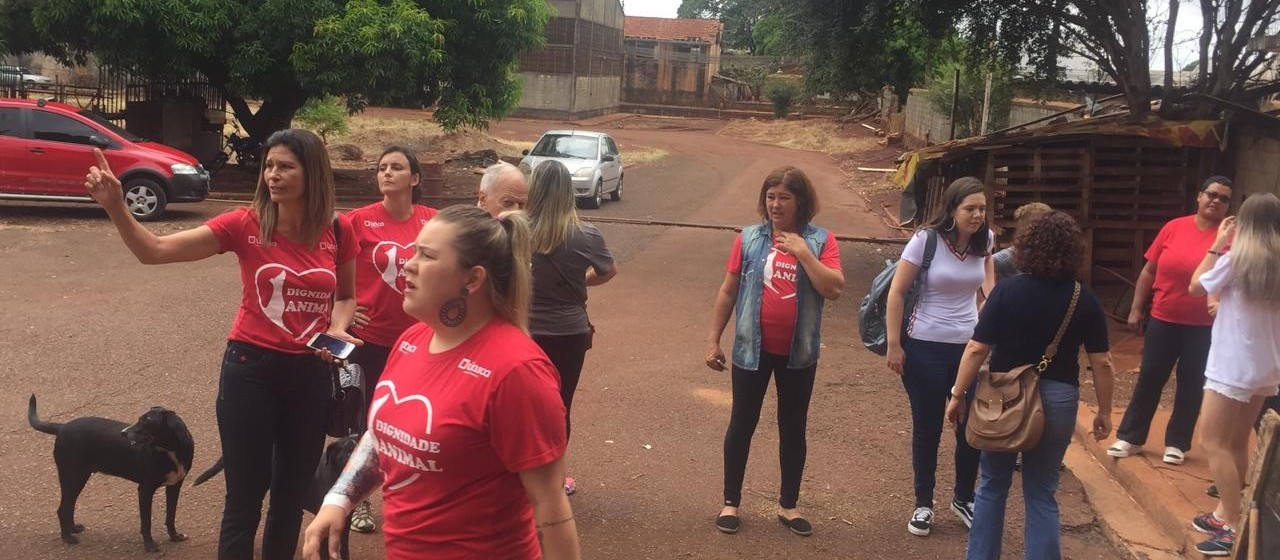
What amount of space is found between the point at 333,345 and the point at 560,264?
1.51 meters

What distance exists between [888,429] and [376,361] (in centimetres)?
378

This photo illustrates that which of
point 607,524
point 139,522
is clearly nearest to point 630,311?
point 607,524

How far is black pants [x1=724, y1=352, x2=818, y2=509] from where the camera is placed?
16.5ft

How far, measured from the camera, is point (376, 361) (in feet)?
15.5

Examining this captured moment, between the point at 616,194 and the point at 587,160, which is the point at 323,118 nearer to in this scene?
the point at 616,194

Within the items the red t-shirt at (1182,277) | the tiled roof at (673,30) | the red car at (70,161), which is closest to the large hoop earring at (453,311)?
the red t-shirt at (1182,277)

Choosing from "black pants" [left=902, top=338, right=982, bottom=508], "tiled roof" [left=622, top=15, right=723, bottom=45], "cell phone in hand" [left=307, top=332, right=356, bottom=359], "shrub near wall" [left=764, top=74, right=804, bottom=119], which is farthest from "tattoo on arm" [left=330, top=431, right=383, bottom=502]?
"tiled roof" [left=622, top=15, right=723, bottom=45]

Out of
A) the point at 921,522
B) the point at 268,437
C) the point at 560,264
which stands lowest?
the point at 921,522

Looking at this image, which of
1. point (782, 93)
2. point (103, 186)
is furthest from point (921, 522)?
point (782, 93)

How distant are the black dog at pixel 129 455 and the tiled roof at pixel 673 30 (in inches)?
2329

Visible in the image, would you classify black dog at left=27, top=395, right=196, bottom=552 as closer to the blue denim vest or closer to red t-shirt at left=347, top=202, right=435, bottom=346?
red t-shirt at left=347, top=202, right=435, bottom=346

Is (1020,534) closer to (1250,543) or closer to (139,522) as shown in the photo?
(1250,543)

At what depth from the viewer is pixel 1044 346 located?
424cm

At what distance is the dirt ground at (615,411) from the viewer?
504cm
